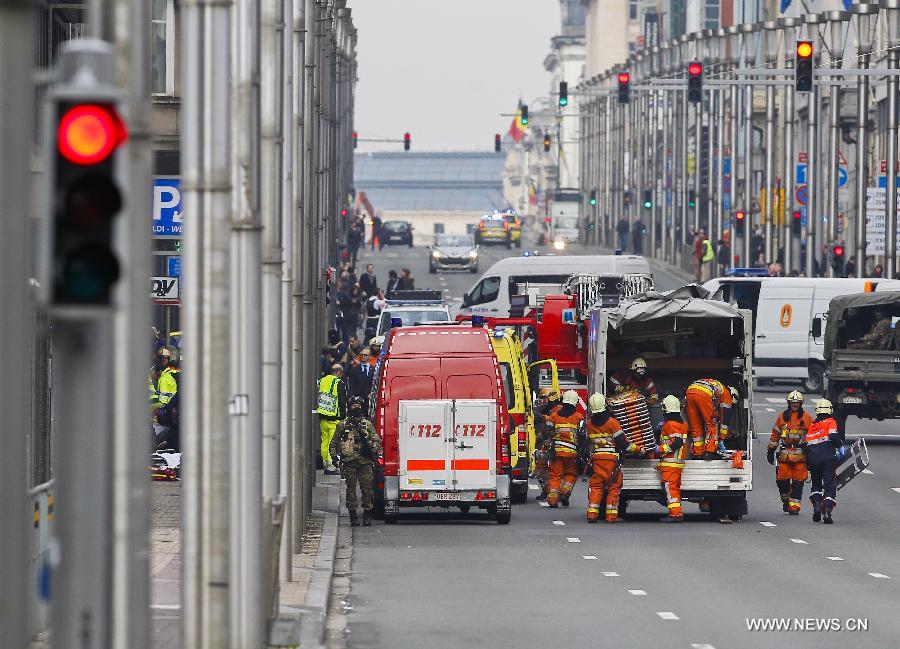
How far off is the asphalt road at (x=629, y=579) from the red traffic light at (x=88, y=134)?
9134 mm

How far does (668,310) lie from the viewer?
28375 millimetres

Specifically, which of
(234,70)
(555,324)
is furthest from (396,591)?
(555,324)

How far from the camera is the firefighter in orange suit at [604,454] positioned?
2531 cm

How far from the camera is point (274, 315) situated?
49.5ft

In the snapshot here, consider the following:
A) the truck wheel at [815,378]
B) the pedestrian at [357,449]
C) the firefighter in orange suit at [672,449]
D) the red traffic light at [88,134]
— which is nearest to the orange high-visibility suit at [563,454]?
the firefighter in orange suit at [672,449]

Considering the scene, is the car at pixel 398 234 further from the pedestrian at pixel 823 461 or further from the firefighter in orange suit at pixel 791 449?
the pedestrian at pixel 823 461

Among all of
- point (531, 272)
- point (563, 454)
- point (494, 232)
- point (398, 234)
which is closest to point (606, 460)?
point (563, 454)

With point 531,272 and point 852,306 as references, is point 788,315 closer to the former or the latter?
point 531,272

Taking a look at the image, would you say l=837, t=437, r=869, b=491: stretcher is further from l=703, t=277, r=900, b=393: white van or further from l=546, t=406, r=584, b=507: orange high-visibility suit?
l=703, t=277, r=900, b=393: white van

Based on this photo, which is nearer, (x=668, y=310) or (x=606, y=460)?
(x=606, y=460)

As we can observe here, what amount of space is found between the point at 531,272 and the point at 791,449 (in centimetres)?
2590

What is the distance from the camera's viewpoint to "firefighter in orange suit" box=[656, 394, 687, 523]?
2536 cm

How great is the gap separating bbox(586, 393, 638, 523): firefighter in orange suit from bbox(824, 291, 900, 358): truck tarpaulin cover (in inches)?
464

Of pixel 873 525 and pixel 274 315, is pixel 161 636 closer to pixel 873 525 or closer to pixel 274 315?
pixel 274 315
